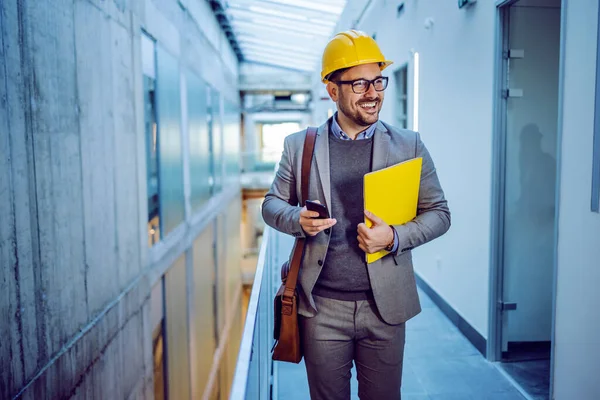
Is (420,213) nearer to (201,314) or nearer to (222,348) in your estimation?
(201,314)

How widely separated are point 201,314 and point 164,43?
460 cm

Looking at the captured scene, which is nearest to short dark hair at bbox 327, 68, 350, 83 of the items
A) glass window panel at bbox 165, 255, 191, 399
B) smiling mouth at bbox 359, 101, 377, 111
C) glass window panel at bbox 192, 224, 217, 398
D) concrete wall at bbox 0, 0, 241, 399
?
smiling mouth at bbox 359, 101, 377, 111

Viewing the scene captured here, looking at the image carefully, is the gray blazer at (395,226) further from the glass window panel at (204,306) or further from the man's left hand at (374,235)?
the glass window panel at (204,306)

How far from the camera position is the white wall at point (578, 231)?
6.81 feet

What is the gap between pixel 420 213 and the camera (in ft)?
5.58

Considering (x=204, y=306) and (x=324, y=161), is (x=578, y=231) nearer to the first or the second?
(x=324, y=161)

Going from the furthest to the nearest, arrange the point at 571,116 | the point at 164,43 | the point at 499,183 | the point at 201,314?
1. the point at 201,314
2. the point at 164,43
3. the point at 499,183
4. the point at 571,116

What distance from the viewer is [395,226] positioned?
155 cm

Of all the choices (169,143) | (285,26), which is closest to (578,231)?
(169,143)

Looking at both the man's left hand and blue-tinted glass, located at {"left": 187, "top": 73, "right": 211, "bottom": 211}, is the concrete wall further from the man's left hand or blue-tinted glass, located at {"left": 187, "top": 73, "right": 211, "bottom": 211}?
blue-tinted glass, located at {"left": 187, "top": 73, "right": 211, "bottom": 211}

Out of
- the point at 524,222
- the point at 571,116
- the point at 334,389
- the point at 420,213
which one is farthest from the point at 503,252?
the point at 334,389

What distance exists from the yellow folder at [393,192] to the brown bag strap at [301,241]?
0.25m

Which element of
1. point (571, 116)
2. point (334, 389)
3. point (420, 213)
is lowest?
point (334, 389)

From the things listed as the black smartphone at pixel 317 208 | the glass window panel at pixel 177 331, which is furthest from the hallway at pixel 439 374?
the glass window panel at pixel 177 331
